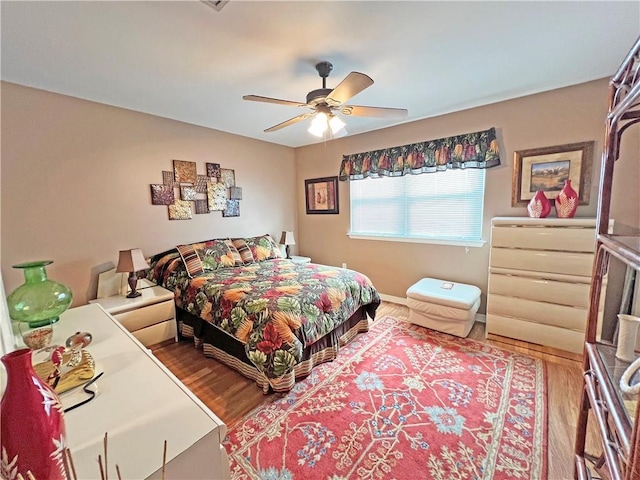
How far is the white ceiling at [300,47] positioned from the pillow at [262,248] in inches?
68.9

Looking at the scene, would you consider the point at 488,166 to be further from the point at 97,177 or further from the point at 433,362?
the point at 97,177

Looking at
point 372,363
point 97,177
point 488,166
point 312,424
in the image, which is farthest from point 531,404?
point 97,177

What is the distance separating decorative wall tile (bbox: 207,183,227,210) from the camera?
353cm

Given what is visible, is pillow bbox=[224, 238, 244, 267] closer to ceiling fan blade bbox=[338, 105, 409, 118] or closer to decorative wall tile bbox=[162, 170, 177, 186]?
decorative wall tile bbox=[162, 170, 177, 186]

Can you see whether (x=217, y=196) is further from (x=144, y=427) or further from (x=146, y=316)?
(x=144, y=427)

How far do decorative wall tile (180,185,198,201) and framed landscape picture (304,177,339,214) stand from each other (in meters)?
1.83

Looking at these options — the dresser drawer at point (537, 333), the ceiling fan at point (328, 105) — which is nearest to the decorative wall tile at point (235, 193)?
the ceiling fan at point (328, 105)

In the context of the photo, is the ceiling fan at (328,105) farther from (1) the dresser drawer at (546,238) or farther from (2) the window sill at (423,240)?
(2) the window sill at (423,240)

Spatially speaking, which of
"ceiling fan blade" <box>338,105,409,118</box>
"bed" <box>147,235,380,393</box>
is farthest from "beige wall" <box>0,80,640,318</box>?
"ceiling fan blade" <box>338,105,409,118</box>

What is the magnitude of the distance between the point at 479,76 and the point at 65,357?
3.19 m

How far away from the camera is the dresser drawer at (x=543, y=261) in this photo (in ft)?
7.34

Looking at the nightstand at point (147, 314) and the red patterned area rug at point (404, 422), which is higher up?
the nightstand at point (147, 314)

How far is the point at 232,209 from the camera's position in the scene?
3.81 meters

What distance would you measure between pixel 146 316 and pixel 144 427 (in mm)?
2072
